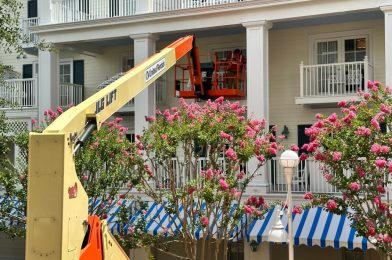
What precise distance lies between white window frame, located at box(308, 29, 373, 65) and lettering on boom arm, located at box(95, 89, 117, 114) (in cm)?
1148

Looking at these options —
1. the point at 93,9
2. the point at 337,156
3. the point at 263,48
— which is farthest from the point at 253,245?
the point at 93,9

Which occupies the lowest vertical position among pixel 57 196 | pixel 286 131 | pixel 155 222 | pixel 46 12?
pixel 155 222

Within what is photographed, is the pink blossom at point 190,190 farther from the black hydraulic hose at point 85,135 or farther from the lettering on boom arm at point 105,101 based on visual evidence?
the black hydraulic hose at point 85,135

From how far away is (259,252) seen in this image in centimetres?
1574

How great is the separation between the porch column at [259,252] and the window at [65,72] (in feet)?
36.3

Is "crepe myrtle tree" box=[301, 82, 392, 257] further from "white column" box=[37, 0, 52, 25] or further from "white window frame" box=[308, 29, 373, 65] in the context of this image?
"white column" box=[37, 0, 52, 25]

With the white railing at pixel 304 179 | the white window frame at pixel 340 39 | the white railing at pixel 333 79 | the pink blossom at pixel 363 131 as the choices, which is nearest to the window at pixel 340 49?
the white window frame at pixel 340 39

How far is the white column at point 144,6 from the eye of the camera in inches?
699

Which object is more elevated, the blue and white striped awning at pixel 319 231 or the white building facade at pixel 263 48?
the white building facade at pixel 263 48

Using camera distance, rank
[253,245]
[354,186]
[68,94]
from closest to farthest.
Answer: [354,186] → [253,245] → [68,94]

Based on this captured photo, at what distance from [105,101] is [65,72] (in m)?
16.1

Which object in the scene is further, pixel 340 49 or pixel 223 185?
pixel 340 49

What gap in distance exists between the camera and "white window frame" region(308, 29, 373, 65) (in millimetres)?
17625

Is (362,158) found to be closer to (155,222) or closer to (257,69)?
(257,69)
